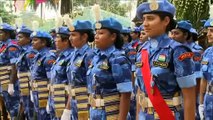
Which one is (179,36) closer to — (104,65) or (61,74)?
(61,74)

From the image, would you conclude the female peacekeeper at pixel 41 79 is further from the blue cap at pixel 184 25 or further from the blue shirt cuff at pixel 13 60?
the blue cap at pixel 184 25

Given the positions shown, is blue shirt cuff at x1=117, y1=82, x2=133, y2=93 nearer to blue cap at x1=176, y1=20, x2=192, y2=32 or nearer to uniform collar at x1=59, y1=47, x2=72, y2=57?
uniform collar at x1=59, y1=47, x2=72, y2=57

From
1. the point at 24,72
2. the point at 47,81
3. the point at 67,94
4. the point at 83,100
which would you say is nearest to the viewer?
the point at 83,100

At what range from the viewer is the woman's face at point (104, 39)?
4.73m

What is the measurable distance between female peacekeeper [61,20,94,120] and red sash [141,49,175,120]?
1763mm

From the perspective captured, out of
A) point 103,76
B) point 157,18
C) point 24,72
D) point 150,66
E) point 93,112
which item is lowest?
point 24,72

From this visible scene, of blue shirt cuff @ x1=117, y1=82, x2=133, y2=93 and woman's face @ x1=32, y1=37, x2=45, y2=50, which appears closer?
blue shirt cuff @ x1=117, y1=82, x2=133, y2=93

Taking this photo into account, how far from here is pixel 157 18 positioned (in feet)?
12.4

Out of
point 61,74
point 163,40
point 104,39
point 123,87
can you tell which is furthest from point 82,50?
point 163,40

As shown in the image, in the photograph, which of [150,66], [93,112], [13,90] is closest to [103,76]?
[93,112]

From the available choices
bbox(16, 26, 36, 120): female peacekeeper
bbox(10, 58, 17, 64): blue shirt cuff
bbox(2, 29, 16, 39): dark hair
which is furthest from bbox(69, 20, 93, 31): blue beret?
bbox(2, 29, 16, 39): dark hair

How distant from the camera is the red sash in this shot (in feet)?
12.2

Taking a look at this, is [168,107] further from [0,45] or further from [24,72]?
[0,45]

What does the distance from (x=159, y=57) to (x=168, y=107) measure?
1.46ft
